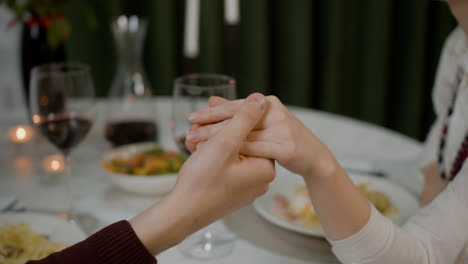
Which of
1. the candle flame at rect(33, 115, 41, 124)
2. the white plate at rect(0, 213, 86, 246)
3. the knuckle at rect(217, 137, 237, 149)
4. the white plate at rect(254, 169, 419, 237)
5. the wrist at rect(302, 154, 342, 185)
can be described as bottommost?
the white plate at rect(254, 169, 419, 237)

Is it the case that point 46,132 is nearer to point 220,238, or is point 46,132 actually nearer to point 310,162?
point 220,238

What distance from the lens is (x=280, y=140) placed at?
608 millimetres

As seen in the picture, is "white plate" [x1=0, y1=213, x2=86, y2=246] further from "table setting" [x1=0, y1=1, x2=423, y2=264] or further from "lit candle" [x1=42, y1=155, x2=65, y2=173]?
"lit candle" [x1=42, y1=155, x2=65, y2=173]

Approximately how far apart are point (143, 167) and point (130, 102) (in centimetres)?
26

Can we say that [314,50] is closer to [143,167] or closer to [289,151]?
[143,167]

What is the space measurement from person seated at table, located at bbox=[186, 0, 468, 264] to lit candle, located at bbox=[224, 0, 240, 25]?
5.30 ft

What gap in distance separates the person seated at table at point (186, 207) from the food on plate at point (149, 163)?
15.3 inches

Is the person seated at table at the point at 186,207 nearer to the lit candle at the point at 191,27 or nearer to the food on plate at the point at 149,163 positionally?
the food on plate at the point at 149,163

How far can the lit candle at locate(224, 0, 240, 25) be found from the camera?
7.43ft

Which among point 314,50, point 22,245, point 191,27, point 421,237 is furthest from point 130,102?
point 314,50

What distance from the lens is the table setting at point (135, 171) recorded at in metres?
0.78

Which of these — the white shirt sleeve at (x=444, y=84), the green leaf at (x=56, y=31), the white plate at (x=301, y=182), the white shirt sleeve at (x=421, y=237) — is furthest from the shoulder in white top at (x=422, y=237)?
the green leaf at (x=56, y=31)

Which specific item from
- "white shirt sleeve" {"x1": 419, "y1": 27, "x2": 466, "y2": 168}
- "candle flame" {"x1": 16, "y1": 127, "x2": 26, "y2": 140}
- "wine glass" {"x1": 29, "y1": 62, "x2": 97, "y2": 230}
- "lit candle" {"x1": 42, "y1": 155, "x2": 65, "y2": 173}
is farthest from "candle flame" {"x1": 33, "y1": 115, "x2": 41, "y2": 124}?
"white shirt sleeve" {"x1": 419, "y1": 27, "x2": 466, "y2": 168}

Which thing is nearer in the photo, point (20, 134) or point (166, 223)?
point (166, 223)
